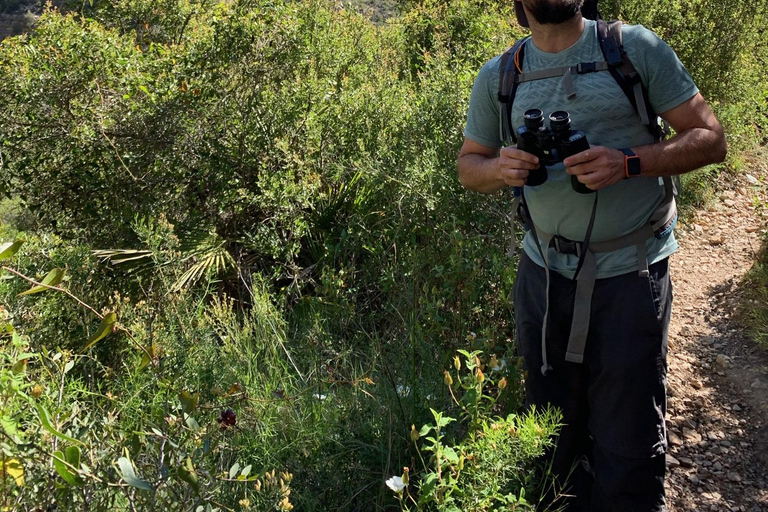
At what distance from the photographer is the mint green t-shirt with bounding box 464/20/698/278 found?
2.15 meters

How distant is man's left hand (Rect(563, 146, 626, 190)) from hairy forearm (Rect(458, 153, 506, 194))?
1.05 ft

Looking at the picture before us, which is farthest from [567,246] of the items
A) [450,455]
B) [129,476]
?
[129,476]

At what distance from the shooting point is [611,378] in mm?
2373

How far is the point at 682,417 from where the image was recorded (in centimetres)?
366

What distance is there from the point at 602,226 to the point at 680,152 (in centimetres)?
32

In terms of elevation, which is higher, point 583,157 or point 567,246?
point 583,157

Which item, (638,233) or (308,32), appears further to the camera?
(308,32)

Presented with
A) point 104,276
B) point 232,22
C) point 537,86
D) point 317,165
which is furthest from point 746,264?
point 104,276

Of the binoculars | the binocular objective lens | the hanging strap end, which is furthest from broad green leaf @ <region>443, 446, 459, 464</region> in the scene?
the binocular objective lens

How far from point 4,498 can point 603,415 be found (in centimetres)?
182

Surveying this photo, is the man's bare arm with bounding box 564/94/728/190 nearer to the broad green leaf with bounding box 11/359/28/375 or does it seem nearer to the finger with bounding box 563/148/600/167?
the finger with bounding box 563/148/600/167

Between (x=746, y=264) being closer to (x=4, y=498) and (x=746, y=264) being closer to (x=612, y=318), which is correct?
(x=612, y=318)

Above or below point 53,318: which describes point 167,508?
above

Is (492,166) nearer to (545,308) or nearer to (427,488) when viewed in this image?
(545,308)
